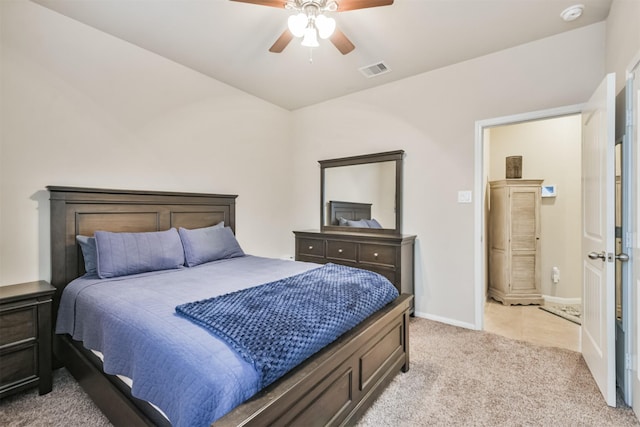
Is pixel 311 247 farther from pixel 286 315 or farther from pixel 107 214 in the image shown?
pixel 286 315

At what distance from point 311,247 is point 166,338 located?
2643 mm

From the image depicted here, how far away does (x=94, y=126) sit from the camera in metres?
2.64

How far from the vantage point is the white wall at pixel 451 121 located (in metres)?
2.63

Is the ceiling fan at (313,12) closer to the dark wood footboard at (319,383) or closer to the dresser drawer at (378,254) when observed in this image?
the dark wood footboard at (319,383)

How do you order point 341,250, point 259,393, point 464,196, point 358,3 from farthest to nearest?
point 341,250, point 464,196, point 358,3, point 259,393

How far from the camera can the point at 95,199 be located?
257 cm

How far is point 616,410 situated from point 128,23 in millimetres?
4372

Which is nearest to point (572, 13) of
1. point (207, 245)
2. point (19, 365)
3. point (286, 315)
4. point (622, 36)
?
point (622, 36)

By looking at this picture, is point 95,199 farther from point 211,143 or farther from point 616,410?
point 616,410

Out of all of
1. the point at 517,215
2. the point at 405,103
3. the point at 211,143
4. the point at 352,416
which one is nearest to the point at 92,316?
the point at 352,416

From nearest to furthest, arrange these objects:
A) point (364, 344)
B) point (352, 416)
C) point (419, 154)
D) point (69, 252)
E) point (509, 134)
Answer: point (352, 416) < point (364, 344) < point (69, 252) < point (419, 154) < point (509, 134)

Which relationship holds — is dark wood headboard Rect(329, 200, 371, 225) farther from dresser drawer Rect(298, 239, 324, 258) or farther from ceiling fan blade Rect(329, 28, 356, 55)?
ceiling fan blade Rect(329, 28, 356, 55)

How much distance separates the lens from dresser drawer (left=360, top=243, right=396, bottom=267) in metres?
3.20

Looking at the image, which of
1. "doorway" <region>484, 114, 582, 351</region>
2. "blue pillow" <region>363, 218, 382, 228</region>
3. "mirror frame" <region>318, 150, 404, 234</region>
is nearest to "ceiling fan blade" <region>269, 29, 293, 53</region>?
"mirror frame" <region>318, 150, 404, 234</region>
